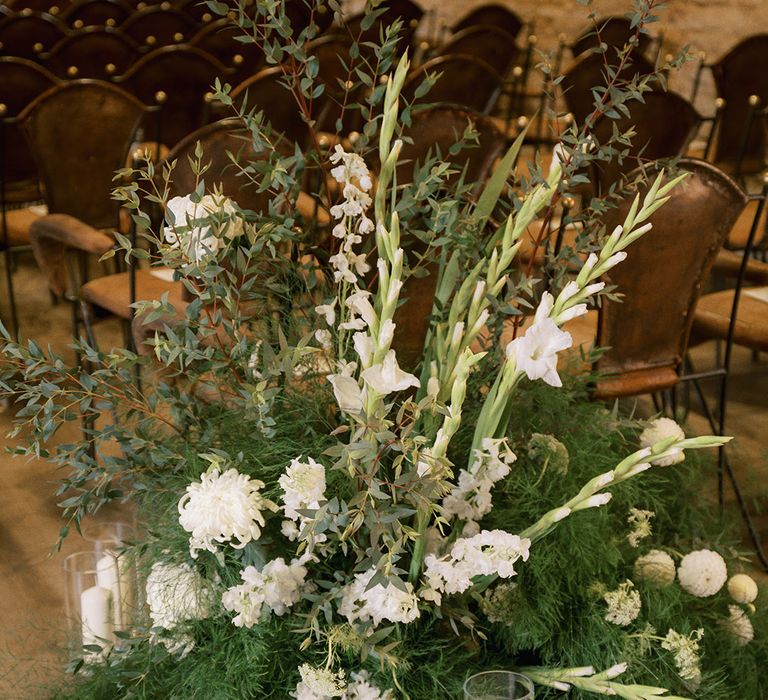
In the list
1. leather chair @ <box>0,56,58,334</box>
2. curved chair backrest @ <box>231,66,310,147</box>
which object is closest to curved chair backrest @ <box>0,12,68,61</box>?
leather chair @ <box>0,56,58,334</box>

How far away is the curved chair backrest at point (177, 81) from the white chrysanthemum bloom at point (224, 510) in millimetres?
3337

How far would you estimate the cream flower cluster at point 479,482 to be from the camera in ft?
3.54

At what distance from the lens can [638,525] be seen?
1294mm

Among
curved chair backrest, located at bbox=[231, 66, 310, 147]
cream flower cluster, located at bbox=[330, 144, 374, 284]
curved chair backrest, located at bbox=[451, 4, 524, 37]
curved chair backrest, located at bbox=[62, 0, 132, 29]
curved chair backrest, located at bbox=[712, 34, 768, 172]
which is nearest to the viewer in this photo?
cream flower cluster, located at bbox=[330, 144, 374, 284]

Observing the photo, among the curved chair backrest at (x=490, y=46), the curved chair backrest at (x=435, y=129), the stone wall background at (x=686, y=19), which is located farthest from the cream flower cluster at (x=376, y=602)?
the stone wall background at (x=686, y=19)

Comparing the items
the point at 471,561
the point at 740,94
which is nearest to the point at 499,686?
the point at 471,561

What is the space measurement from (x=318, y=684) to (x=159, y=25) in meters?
5.15

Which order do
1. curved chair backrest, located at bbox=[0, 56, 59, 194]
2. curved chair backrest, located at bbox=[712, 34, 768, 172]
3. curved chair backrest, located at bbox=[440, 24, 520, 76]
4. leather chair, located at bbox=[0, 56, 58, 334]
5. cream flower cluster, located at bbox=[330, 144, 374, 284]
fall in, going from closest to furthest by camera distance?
cream flower cluster, located at bbox=[330, 144, 374, 284], leather chair, located at bbox=[0, 56, 58, 334], curved chair backrest, located at bbox=[0, 56, 59, 194], curved chair backrest, located at bbox=[712, 34, 768, 172], curved chair backrest, located at bbox=[440, 24, 520, 76]

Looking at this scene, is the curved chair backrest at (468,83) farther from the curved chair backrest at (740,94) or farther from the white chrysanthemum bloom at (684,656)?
the white chrysanthemum bloom at (684,656)

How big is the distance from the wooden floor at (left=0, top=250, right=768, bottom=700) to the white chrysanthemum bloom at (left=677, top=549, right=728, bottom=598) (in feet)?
0.82

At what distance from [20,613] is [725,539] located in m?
1.62

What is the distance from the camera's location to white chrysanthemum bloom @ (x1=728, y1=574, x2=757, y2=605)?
1420 mm

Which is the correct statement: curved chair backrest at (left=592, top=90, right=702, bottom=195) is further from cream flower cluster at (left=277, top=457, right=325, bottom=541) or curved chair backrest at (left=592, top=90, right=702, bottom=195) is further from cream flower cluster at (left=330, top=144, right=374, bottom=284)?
cream flower cluster at (left=277, top=457, right=325, bottom=541)

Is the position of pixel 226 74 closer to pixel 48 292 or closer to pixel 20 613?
pixel 48 292
